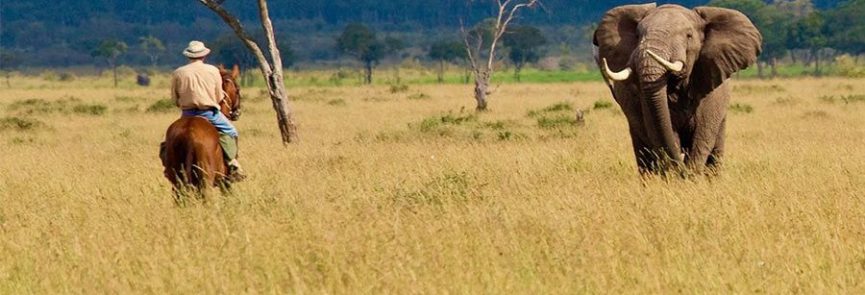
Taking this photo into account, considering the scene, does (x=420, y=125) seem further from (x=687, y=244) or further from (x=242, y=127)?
(x=687, y=244)

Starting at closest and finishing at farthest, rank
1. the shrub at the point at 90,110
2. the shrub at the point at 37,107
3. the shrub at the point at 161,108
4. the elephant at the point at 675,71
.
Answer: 1. the elephant at the point at 675,71
2. the shrub at the point at 90,110
3. the shrub at the point at 161,108
4. the shrub at the point at 37,107

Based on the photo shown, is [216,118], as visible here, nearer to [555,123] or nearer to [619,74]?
[619,74]

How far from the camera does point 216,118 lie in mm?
10766

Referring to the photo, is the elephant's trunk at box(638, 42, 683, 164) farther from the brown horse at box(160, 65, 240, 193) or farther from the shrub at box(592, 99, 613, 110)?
the shrub at box(592, 99, 613, 110)

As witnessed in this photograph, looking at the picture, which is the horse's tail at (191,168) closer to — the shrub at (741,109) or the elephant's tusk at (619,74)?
the elephant's tusk at (619,74)

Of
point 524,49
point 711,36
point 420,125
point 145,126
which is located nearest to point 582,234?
point 711,36

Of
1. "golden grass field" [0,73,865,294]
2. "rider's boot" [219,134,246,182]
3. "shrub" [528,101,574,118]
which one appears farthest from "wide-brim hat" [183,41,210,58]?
"shrub" [528,101,574,118]

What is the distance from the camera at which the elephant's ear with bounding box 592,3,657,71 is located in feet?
40.4

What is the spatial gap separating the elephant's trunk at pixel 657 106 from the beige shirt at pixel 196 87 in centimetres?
354

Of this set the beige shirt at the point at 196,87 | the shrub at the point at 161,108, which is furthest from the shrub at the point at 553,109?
the beige shirt at the point at 196,87

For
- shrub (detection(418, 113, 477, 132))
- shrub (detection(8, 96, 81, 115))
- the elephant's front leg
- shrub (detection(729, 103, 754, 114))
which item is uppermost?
the elephant's front leg

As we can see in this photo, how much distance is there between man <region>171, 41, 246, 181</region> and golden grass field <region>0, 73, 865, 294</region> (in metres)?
0.50

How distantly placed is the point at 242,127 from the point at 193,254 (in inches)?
747

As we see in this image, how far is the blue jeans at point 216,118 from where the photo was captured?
1073 cm
